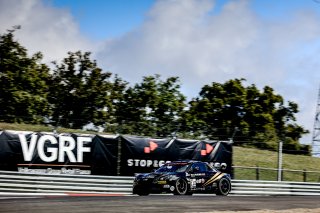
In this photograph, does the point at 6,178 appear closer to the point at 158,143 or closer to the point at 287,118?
the point at 158,143

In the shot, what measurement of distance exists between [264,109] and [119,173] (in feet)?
151

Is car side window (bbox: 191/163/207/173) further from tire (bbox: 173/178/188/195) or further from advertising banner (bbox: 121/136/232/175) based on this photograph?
advertising banner (bbox: 121/136/232/175)

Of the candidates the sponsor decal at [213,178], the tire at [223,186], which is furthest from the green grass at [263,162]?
the sponsor decal at [213,178]

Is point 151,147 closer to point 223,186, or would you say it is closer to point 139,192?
point 139,192

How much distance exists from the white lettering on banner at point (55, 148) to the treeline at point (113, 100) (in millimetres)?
7750

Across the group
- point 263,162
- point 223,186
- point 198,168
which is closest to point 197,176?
point 198,168

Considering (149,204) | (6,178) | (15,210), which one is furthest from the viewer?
(6,178)

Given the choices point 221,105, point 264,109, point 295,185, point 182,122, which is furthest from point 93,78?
point 295,185

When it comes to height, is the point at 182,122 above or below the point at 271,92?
below

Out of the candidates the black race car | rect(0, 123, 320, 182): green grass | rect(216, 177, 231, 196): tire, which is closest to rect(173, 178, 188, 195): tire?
the black race car

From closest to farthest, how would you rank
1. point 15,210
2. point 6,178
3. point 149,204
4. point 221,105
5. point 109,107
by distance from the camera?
point 15,210 → point 149,204 → point 6,178 → point 109,107 → point 221,105

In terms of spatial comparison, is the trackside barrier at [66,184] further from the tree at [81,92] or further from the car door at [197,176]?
the tree at [81,92]

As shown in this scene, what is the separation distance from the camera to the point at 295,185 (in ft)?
69.9

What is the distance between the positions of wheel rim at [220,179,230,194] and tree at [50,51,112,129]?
84.1 ft
